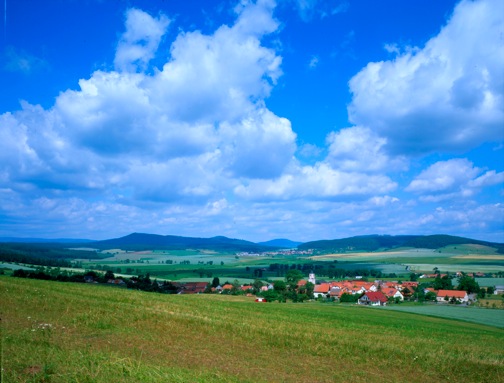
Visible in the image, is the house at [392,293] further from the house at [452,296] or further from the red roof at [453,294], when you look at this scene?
the red roof at [453,294]

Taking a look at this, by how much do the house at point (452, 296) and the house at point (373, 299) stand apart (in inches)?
443

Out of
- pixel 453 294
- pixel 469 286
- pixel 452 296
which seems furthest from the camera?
pixel 469 286

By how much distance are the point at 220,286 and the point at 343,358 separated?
76.0 meters

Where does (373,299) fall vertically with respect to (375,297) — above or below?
below

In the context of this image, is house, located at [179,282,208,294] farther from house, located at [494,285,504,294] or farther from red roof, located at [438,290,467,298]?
house, located at [494,285,504,294]

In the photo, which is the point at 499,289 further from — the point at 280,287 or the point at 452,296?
the point at 280,287

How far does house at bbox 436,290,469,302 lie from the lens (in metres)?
73.8

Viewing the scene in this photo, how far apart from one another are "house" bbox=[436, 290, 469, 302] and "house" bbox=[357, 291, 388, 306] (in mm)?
11241

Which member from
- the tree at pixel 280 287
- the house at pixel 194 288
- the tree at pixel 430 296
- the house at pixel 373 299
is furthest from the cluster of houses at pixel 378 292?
the house at pixel 194 288

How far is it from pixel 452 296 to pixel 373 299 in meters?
15.9

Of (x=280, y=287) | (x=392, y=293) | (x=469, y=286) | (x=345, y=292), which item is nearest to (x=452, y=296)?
(x=469, y=286)

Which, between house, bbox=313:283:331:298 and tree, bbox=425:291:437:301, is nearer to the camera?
tree, bbox=425:291:437:301

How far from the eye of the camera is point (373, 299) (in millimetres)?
77312

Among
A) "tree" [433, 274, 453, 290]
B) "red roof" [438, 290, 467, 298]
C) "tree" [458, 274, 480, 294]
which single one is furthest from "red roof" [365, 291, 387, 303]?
"tree" [458, 274, 480, 294]
